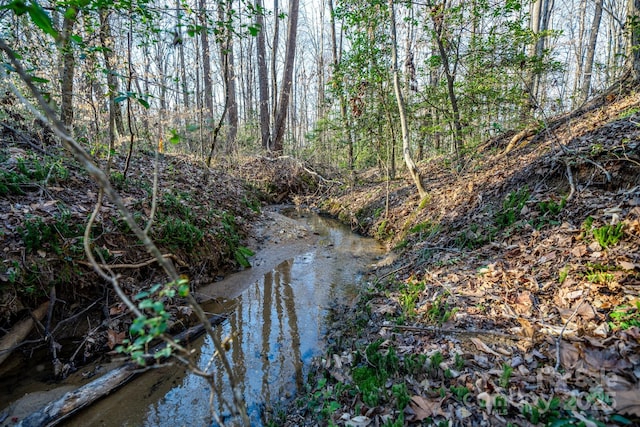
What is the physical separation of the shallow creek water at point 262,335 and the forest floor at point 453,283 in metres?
0.36

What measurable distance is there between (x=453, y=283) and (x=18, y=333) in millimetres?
4881

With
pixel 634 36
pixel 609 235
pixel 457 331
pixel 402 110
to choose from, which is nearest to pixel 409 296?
pixel 457 331

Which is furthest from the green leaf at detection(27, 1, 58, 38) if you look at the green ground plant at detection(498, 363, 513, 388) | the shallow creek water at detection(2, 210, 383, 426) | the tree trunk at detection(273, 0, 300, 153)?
the tree trunk at detection(273, 0, 300, 153)

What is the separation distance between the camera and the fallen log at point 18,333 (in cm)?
306

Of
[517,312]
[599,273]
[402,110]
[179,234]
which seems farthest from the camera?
[402,110]

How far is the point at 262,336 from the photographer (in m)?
4.14

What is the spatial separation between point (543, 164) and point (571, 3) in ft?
99.6

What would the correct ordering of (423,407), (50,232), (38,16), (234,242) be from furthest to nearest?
1. (234,242)
2. (50,232)
3. (423,407)
4. (38,16)

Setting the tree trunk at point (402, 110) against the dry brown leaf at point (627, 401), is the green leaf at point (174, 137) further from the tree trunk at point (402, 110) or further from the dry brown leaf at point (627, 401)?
the tree trunk at point (402, 110)

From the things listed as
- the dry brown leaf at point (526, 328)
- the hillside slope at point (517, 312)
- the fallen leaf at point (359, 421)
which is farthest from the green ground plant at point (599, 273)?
the fallen leaf at point (359, 421)

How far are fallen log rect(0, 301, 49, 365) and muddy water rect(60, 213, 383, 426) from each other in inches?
42.6

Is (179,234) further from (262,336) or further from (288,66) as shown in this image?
(288,66)

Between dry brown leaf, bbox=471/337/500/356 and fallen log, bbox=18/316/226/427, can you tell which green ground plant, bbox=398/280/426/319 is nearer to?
dry brown leaf, bbox=471/337/500/356

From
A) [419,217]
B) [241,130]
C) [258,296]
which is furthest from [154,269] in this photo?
[241,130]
